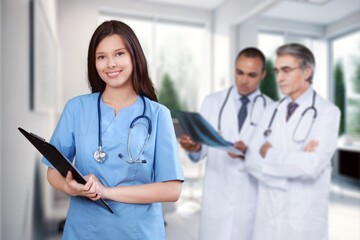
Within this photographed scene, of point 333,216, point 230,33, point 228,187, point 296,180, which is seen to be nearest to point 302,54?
point 296,180

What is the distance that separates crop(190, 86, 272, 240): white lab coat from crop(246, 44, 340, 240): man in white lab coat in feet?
0.23

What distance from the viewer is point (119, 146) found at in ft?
2.35

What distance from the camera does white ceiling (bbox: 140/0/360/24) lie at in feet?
13.1

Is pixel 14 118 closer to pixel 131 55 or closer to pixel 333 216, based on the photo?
pixel 131 55

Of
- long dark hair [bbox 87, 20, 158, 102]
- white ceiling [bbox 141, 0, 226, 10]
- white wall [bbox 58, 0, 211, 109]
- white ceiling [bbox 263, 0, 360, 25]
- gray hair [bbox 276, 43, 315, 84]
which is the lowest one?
long dark hair [bbox 87, 20, 158, 102]

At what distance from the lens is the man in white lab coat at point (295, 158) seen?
1.38 m

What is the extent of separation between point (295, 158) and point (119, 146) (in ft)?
3.07

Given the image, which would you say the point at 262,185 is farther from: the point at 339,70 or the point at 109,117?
the point at 339,70

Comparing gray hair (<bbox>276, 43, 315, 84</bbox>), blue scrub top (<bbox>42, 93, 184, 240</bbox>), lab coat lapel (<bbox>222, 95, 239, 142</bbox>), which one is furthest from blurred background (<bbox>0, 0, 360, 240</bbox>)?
gray hair (<bbox>276, 43, 315, 84</bbox>)

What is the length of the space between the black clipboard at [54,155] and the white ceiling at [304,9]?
379 centimetres

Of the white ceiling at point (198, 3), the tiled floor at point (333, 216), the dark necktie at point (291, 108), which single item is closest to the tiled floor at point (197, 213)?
the tiled floor at point (333, 216)

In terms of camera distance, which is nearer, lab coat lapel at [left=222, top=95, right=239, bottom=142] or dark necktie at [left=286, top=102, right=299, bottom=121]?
dark necktie at [left=286, top=102, right=299, bottom=121]

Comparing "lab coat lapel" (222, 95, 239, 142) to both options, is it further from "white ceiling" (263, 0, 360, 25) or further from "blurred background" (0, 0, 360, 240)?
"white ceiling" (263, 0, 360, 25)

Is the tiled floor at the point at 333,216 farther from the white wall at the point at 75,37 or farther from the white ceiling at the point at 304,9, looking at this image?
the white ceiling at the point at 304,9
